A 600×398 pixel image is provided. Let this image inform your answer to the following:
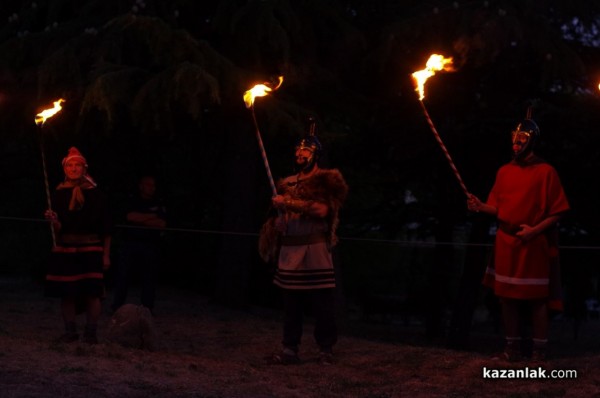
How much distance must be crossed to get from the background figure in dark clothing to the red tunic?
491 centimetres

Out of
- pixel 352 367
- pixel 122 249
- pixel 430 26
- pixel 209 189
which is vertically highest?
pixel 430 26

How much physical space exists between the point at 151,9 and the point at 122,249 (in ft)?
11.4

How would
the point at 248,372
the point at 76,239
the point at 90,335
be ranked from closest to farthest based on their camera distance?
the point at 248,372
the point at 76,239
the point at 90,335

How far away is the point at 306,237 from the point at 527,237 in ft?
5.75

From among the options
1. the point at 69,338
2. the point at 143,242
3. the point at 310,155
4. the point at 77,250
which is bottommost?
the point at 69,338

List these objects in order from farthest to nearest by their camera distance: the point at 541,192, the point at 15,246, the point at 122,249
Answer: the point at 15,246 → the point at 122,249 → the point at 541,192

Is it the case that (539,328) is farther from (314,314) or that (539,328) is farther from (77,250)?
(77,250)

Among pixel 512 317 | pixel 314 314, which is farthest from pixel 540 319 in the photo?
pixel 314 314

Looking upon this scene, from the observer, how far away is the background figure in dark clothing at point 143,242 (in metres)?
11.7

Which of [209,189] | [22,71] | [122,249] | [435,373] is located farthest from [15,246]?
[435,373]

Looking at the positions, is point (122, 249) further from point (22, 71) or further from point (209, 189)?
point (209, 189)

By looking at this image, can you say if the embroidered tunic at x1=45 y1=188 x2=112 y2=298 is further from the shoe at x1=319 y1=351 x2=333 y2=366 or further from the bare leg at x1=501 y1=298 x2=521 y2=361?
the bare leg at x1=501 y1=298 x2=521 y2=361

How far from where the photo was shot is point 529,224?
→ 789 cm

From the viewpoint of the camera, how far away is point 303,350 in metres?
9.84
